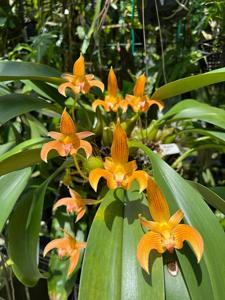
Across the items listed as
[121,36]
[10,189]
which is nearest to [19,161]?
[10,189]

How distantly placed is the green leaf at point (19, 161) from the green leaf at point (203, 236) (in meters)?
0.21

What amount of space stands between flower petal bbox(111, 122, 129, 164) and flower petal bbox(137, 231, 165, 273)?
12 cm

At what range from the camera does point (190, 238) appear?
0.47 m

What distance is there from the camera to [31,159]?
0.71 metres

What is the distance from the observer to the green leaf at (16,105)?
77 centimetres

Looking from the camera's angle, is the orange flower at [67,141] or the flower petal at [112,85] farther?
the flower petal at [112,85]

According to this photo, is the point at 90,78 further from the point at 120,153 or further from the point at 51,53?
the point at 51,53

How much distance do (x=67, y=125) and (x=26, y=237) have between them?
11.0 inches

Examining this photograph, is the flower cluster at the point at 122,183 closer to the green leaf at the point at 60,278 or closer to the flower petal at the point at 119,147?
the flower petal at the point at 119,147

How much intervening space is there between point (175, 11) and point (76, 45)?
40 cm

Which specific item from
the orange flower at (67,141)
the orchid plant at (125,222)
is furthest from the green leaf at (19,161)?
the orange flower at (67,141)

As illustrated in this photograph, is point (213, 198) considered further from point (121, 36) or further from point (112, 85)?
point (121, 36)

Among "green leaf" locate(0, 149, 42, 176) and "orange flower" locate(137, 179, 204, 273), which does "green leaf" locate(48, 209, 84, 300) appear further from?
"orange flower" locate(137, 179, 204, 273)

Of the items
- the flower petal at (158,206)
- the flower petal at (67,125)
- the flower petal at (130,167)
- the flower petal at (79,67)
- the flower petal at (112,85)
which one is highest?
the flower petal at (79,67)
